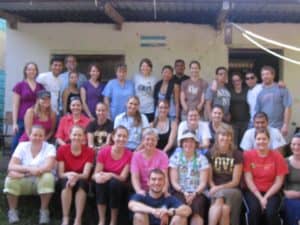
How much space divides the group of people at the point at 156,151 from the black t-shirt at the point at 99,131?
1 cm

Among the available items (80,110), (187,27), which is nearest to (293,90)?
(187,27)

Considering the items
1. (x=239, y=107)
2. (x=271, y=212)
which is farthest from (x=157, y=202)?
(x=239, y=107)

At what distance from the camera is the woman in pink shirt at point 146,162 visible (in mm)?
5367

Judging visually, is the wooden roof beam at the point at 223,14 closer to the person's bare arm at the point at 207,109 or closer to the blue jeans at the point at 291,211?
the person's bare arm at the point at 207,109

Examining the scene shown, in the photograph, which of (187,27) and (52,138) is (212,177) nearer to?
(52,138)

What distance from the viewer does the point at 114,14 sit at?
7672mm

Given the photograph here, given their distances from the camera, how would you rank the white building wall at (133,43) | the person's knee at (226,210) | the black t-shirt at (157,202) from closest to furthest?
the black t-shirt at (157,202)
the person's knee at (226,210)
the white building wall at (133,43)

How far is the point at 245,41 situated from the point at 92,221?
428 centimetres

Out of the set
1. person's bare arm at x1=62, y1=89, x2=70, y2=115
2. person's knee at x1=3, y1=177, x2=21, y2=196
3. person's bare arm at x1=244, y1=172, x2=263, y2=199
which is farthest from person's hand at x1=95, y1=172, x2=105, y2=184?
person's bare arm at x1=62, y1=89, x2=70, y2=115

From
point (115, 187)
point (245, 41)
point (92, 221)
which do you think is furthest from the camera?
point (245, 41)

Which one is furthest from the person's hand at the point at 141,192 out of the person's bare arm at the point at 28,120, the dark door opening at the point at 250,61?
the dark door opening at the point at 250,61

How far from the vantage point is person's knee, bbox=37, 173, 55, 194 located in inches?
217

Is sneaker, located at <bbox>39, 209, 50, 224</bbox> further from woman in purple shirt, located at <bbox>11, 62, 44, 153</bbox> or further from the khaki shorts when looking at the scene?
woman in purple shirt, located at <bbox>11, 62, 44, 153</bbox>

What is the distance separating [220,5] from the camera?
7.05 m
